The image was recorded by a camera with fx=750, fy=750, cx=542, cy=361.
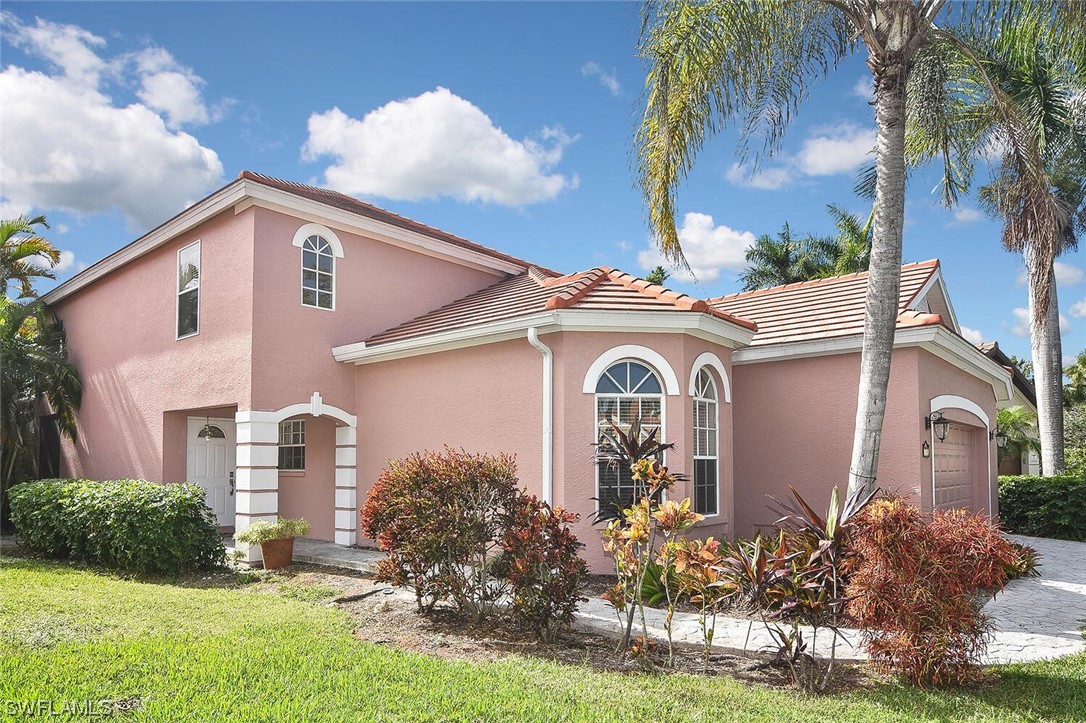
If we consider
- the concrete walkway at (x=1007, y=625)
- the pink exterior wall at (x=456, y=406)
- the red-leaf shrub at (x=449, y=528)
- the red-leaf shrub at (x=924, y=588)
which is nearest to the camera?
the red-leaf shrub at (x=924, y=588)

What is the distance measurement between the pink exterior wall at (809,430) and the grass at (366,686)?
4.97 meters

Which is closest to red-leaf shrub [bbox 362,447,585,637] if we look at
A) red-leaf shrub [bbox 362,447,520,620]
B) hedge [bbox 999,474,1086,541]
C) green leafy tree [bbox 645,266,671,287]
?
red-leaf shrub [bbox 362,447,520,620]

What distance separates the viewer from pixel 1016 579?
11188 millimetres

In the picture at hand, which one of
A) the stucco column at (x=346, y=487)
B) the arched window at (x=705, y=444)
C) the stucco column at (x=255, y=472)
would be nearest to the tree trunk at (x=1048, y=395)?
the arched window at (x=705, y=444)

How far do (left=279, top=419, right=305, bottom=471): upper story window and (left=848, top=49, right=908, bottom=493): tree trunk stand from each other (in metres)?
10.2

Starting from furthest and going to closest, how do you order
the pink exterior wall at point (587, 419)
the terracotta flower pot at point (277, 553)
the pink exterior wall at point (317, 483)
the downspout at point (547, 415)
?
the pink exterior wall at point (317, 483), the terracotta flower pot at point (277, 553), the downspout at point (547, 415), the pink exterior wall at point (587, 419)

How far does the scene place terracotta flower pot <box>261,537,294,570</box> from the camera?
11469 millimetres

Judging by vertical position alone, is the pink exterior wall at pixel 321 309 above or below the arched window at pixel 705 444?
above

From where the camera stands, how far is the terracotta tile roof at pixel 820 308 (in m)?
12.3

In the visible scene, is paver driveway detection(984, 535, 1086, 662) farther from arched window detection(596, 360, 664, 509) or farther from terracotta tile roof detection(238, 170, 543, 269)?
terracotta tile roof detection(238, 170, 543, 269)

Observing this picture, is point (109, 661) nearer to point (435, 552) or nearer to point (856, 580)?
point (435, 552)

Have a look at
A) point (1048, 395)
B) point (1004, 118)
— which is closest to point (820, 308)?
point (1004, 118)

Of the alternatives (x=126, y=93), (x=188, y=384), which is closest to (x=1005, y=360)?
(x=188, y=384)

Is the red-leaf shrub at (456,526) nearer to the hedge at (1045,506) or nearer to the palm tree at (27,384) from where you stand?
the palm tree at (27,384)
